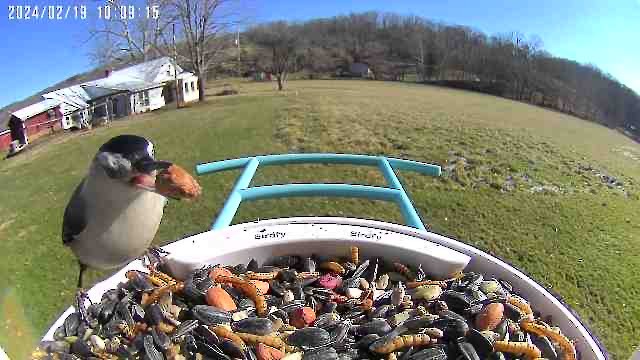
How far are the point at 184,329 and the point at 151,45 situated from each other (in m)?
0.78

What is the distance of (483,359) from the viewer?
57.6 inches

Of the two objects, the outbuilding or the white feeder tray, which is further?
the white feeder tray

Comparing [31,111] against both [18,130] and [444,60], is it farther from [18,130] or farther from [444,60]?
[444,60]

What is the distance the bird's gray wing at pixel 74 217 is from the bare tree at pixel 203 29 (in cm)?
45

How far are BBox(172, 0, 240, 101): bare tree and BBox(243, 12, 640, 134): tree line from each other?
70 mm

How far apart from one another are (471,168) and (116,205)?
109cm

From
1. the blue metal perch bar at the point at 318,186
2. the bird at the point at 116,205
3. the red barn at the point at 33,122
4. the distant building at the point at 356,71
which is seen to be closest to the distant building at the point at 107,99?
the red barn at the point at 33,122

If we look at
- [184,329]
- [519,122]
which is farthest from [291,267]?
[519,122]

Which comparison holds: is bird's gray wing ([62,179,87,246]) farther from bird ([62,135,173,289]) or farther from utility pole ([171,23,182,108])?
utility pole ([171,23,182,108])

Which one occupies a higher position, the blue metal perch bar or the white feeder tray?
the blue metal perch bar

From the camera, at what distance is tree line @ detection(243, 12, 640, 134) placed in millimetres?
1516

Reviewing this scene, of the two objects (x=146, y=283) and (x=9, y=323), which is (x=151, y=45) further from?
(x=9, y=323)

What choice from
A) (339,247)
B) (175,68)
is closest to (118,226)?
(175,68)

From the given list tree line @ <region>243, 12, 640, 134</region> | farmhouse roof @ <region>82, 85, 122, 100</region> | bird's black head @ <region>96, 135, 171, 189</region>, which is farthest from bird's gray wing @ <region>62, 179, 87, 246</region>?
tree line @ <region>243, 12, 640, 134</region>
